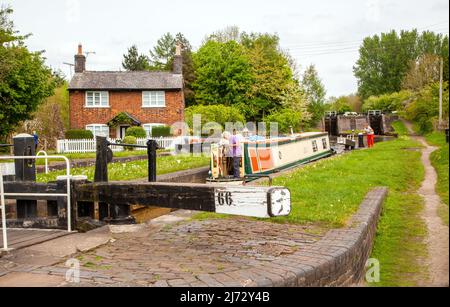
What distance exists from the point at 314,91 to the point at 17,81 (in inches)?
1801

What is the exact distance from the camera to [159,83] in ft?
129

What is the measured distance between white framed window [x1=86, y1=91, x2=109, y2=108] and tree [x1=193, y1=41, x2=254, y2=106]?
32.8 feet

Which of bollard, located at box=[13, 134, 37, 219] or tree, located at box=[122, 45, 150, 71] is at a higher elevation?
tree, located at box=[122, 45, 150, 71]

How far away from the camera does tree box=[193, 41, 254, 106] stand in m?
44.1

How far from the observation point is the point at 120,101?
128ft

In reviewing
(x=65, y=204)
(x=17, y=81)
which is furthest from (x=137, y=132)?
(x=65, y=204)

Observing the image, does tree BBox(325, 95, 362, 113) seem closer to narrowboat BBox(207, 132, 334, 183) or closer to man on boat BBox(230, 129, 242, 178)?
narrowboat BBox(207, 132, 334, 183)

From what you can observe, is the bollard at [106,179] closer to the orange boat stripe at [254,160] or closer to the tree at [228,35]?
the orange boat stripe at [254,160]

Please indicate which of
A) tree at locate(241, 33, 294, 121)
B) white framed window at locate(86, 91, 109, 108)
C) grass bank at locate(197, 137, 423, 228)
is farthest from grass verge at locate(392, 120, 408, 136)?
grass bank at locate(197, 137, 423, 228)

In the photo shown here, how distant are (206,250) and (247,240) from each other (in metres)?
0.69

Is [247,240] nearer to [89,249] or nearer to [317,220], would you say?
[317,220]

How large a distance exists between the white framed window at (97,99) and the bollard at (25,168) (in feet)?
105


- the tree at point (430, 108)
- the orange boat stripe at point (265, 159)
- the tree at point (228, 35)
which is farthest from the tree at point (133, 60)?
the orange boat stripe at point (265, 159)
